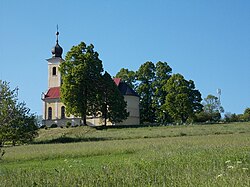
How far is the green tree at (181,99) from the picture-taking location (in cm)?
7725

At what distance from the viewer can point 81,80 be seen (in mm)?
63938

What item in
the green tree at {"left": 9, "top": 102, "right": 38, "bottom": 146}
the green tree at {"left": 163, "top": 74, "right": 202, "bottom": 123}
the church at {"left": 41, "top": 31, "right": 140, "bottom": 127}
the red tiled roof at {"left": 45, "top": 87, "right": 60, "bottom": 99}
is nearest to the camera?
the green tree at {"left": 9, "top": 102, "right": 38, "bottom": 146}

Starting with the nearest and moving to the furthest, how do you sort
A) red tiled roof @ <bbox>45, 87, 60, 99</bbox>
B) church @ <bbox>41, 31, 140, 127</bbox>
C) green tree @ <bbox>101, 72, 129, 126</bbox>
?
green tree @ <bbox>101, 72, 129, 126</bbox>
church @ <bbox>41, 31, 140, 127</bbox>
red tiled roof @ <bbox>45, 87, 60, 99</bbox>

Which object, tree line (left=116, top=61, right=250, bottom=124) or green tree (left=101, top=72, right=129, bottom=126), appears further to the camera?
tree line (left=116, top=61, right=250, bottom=124)

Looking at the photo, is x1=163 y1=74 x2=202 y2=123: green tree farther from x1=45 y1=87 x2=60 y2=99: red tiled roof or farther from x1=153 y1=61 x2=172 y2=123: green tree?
x1=45 y1=87 x2=60 y2=99: red tiled roof

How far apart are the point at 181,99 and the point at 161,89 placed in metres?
8.47

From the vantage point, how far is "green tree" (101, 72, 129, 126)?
6656 centimetres

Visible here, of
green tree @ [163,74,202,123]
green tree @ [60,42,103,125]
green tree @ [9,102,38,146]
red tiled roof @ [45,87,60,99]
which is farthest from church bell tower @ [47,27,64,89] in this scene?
green tree @ [9,102,38,146]

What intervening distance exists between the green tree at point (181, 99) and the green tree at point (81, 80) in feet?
57.6

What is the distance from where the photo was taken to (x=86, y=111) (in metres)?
64.4

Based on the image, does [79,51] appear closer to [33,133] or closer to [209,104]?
[33,133]

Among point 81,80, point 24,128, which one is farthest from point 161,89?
point 24,128

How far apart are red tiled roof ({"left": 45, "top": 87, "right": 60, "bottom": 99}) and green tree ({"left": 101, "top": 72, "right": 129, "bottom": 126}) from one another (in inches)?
797

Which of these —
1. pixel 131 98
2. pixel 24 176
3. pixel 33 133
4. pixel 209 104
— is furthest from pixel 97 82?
pixel 209 104
